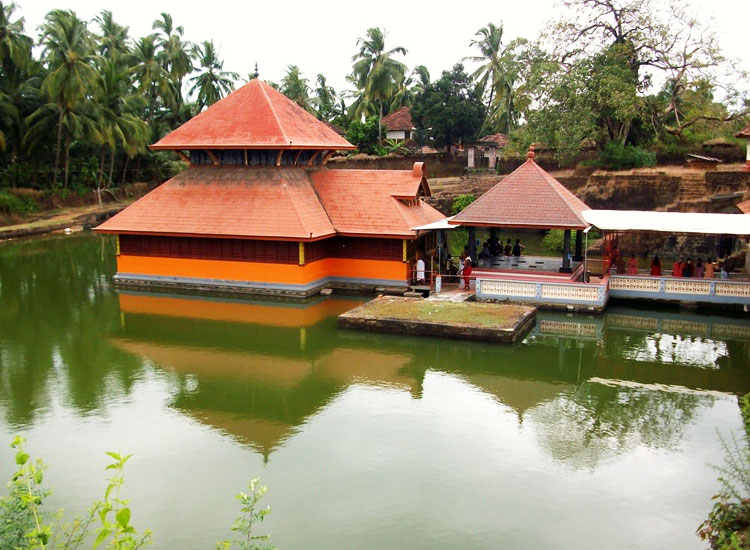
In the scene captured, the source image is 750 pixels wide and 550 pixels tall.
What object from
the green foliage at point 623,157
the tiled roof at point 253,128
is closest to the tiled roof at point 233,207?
the tiled roof at point 253,128

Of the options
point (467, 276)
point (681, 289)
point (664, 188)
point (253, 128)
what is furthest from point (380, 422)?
point (664, 188)

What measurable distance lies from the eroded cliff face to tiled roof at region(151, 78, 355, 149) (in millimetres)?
13229

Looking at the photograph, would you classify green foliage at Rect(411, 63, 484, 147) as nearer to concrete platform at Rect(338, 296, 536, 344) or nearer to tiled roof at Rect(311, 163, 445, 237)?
tiled roof at Rect(311, 163, 445, 237)

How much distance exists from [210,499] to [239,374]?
14.8 feet

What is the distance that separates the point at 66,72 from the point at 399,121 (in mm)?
20448

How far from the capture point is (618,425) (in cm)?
995

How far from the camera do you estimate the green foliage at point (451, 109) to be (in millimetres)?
38875

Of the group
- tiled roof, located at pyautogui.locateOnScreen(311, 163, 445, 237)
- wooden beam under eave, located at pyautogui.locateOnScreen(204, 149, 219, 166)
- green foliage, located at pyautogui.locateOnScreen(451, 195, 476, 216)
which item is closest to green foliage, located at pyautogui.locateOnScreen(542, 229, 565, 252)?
green foliage, located at pyautogui.locateOnScreen(451, 195, 476, 216)

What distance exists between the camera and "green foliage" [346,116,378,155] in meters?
41.0

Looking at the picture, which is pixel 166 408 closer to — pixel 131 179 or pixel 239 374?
pixel 239 374

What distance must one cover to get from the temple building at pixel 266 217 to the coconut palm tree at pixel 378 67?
20002 millimetres

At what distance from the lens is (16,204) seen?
32.4m

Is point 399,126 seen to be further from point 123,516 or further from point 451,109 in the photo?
point 123,516

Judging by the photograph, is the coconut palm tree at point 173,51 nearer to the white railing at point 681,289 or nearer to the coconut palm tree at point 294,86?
the coconut palm tree at point 294,86
